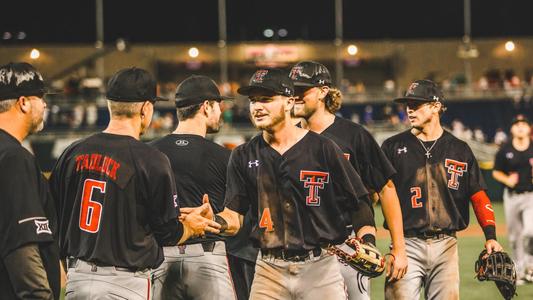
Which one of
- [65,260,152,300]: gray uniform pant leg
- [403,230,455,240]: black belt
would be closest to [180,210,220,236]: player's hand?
[65,260,152,300]: gray uniform pant leg

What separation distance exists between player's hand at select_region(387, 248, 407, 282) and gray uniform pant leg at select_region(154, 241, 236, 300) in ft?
3.59

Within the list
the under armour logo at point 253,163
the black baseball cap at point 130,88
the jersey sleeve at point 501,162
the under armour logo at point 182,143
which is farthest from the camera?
the jersey sleeve at point 501,162

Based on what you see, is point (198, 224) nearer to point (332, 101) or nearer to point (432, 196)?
point (332, 101)

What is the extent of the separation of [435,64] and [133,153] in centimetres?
3418

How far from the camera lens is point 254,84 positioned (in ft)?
14.7

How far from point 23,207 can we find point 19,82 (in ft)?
2.00

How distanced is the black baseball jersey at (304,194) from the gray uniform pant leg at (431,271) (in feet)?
4.40

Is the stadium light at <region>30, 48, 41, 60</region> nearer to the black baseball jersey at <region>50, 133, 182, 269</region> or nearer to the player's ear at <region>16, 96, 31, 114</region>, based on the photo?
the black baseball jersey at <region>50, 133, 182, 269</region>

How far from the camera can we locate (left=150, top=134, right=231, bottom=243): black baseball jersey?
201 inches

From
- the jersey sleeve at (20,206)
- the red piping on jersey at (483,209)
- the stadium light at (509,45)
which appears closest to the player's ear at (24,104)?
the jersey sleeve at (20,206)

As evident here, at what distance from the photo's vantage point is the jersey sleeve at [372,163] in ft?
17.0

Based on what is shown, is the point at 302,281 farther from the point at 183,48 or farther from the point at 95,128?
the point at 183,48

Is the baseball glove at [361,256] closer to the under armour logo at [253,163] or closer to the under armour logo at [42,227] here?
the under armour logo at [253,163]

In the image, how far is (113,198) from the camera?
13.2 feet
